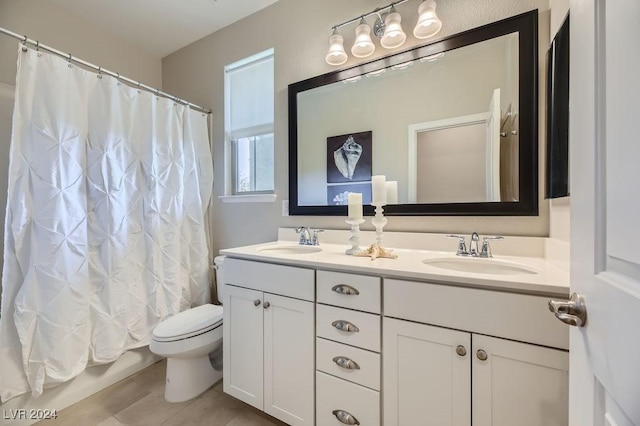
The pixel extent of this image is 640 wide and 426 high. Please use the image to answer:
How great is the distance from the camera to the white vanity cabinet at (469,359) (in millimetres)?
766

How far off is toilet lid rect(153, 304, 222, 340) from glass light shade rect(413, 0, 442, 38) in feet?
6.47

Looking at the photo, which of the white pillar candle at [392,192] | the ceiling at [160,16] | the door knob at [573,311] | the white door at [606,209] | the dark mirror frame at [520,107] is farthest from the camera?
the ceiling at [160,16]

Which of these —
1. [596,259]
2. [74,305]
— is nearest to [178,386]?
[74,305]

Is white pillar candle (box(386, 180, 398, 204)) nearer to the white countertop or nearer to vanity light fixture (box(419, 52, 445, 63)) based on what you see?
the white countertop

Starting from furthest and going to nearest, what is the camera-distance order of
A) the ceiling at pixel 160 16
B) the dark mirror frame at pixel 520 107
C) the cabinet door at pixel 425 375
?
the ceiling at pixel 160 16
the dark mirror frame at pixel 520 107
the cabinet door at pixel 425 375

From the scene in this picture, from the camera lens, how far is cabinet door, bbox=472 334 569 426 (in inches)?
29.7

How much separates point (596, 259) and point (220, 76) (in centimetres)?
248

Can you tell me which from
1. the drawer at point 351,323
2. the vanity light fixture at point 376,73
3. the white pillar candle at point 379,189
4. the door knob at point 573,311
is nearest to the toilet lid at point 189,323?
the drawer at point 351,323

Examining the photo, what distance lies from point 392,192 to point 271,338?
3.21 feet

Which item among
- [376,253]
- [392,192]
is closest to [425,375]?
[376,253]

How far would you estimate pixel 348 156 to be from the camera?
1.66m

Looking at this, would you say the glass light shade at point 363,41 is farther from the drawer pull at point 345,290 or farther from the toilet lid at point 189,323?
the toilet lid at point 189,323

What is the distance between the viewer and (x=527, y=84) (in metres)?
1.16

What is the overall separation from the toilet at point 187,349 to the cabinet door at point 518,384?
1.36m
